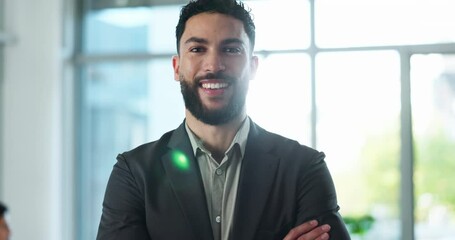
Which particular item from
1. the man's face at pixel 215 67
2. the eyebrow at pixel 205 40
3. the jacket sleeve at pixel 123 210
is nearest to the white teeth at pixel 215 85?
the man's face at pixel 215 67

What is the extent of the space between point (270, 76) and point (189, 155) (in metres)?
3.83

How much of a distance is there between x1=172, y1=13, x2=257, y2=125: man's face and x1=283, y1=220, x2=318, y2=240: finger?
315 mm

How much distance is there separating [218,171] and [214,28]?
1.13 ft

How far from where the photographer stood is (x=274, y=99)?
5680 millimetres

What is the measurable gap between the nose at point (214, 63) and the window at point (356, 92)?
387cm

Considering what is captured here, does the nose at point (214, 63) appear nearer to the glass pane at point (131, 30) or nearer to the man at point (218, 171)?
the man at point (218, 171)

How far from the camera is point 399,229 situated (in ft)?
17.9

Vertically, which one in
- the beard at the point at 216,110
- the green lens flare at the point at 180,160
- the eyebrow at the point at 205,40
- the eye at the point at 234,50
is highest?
the eyebrow at the point at 205,40

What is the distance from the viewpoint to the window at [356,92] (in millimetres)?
5414

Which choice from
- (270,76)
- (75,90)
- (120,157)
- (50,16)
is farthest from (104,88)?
(120,157)

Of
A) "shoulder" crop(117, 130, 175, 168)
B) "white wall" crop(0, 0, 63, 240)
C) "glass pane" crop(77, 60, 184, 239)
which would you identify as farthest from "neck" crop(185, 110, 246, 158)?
"white wall" crop(0, 0, 63, 240)

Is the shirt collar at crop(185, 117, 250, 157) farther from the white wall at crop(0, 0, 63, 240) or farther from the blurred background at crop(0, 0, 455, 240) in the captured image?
the white wall at crop(0, 0, 63, 240)

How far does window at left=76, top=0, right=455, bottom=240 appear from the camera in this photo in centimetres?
541

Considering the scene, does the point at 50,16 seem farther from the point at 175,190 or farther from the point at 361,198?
the point at 175,190
